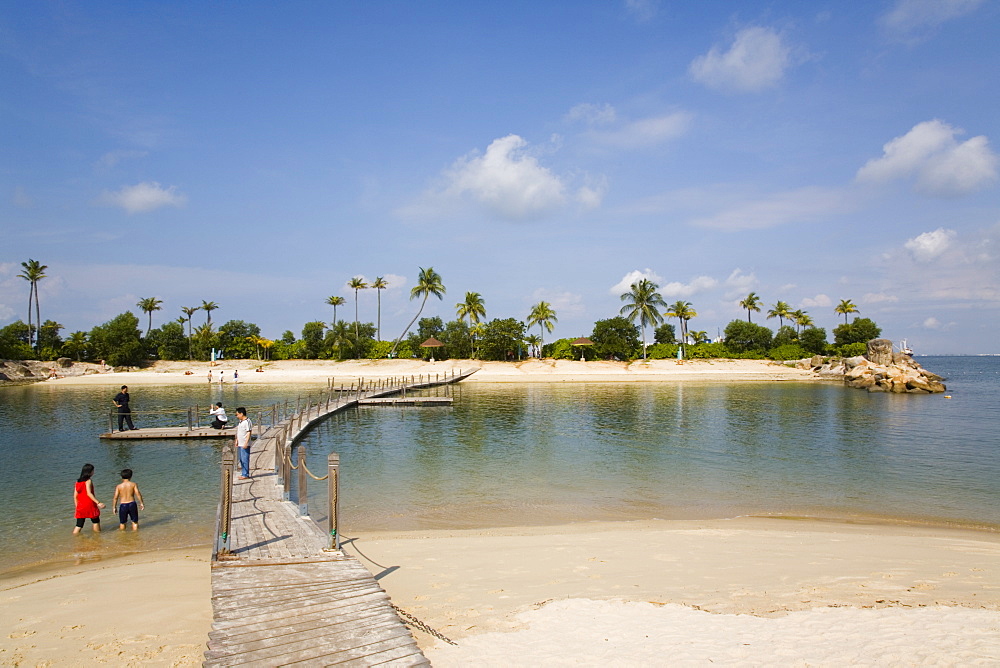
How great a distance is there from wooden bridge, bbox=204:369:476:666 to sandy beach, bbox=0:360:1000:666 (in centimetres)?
Answer: 57

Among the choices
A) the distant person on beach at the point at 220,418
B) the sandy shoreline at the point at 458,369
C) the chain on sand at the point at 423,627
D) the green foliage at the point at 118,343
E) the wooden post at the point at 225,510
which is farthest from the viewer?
the green foliage at the point at 118,343

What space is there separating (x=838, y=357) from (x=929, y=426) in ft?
177

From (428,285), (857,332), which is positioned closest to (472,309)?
(428,285)

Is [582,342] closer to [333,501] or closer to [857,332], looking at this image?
[857,332]

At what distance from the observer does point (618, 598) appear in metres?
8.13

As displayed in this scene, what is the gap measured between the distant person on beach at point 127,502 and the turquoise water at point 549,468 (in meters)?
0.39

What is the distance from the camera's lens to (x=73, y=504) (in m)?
14.5

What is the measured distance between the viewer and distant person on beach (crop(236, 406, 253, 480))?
14.3 metres

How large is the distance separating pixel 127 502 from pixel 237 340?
7854cm

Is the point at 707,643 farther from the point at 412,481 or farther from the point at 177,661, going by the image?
the point at 412,481

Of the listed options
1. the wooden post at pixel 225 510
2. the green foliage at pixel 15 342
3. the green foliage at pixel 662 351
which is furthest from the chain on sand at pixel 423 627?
the green foliage at pixel 15 342

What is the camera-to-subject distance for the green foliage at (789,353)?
267 ft

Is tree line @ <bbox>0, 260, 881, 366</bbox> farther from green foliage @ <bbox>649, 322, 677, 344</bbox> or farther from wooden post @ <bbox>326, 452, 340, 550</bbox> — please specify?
wooden post @ <bbox>326, 452, 340, 550</bbox>

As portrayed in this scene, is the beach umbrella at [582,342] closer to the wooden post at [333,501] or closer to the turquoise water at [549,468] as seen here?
the turquoise water at [549,468]
